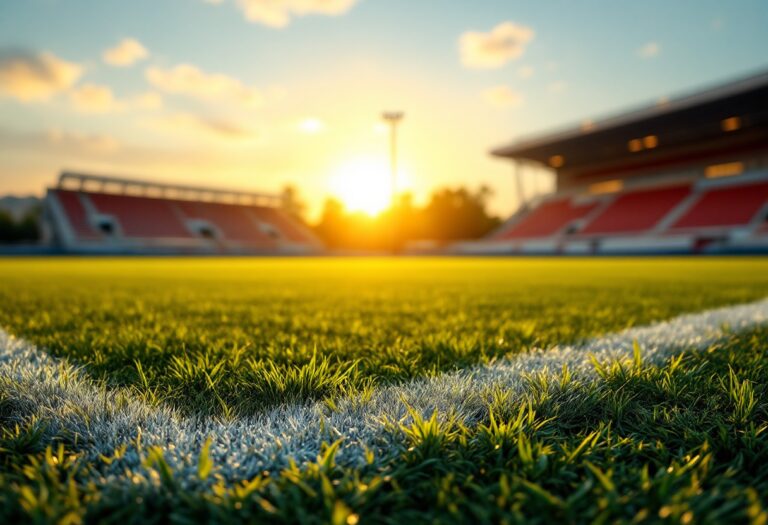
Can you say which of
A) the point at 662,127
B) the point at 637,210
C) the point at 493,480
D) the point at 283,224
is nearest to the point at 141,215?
the point at 283,224

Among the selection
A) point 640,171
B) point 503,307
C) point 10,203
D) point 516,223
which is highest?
point 10,203

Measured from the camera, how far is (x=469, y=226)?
49.3 metres

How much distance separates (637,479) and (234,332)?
1.91 metres

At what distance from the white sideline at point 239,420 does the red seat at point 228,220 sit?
35.0 m

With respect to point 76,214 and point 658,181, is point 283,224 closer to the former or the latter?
point 76,214

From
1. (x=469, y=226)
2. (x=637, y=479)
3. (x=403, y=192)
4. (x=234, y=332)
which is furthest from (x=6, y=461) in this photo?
(x=403, y=192)

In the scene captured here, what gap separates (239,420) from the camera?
3.77 ft

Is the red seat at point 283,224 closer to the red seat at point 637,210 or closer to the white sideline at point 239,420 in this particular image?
the red seat at point 637,210

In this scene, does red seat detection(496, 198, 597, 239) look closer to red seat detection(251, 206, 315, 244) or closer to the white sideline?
red seat detection(251, 206, 315, 244)

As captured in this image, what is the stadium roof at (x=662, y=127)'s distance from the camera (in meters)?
23.0

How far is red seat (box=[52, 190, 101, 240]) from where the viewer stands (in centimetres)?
2938

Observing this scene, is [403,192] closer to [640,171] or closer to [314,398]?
[640,171]

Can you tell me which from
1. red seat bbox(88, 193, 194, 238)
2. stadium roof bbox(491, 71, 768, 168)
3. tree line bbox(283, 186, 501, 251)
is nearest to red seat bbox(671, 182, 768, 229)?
stadium roof bbox(491, 71, 768, 168)

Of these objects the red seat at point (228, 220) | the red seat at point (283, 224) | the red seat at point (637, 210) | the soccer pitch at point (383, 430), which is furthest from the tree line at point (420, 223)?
the soccer pitch at point (383, 430)
